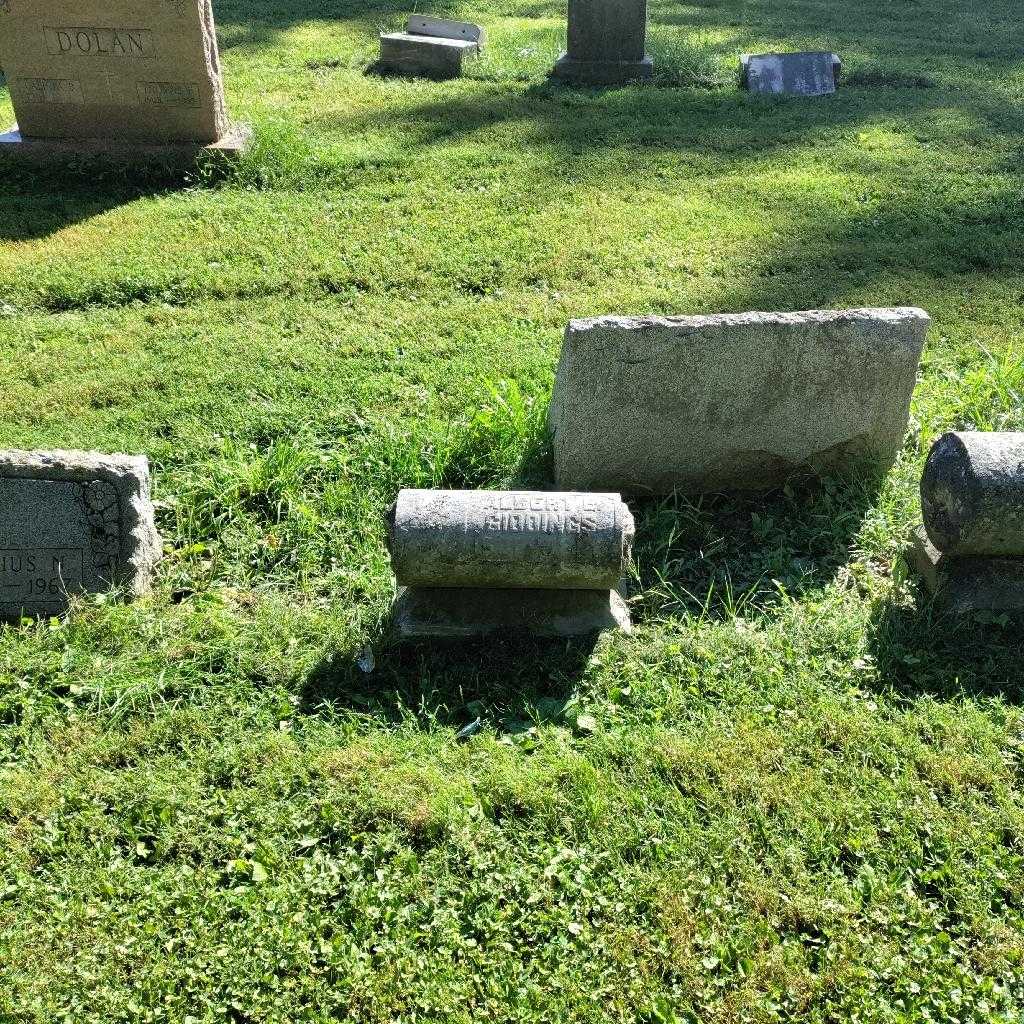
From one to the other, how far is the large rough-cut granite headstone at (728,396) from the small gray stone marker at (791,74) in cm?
622

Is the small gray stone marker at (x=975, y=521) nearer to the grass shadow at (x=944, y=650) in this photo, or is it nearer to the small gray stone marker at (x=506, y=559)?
the grass shadow at (x=944, y=650)

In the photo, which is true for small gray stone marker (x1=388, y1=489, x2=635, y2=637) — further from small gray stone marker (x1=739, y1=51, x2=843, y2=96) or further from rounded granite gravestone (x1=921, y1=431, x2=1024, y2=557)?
small gray stone marker (x1=739, y1=51, x2=843, y2=96)

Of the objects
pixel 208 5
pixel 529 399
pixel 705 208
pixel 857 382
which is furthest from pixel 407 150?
pixel 857 382

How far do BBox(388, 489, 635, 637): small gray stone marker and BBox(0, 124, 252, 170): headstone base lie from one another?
4929 mm

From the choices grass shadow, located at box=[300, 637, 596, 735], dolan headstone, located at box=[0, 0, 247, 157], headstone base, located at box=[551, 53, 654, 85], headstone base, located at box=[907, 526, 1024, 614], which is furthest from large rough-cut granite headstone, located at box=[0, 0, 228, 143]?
headstone base, located at box=[907, 526, 1024, 614]

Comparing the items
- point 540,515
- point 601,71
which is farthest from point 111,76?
point 540,515

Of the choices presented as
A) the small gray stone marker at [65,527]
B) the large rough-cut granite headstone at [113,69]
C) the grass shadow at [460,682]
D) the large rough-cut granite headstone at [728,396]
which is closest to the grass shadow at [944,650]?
the large rough-cut granite headstone at [728,396]

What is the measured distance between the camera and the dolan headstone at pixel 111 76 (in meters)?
7.00

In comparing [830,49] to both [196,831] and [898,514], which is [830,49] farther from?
[196,831]

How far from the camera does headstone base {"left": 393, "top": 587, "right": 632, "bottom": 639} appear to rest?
3.63 metres

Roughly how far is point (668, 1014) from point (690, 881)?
405mm

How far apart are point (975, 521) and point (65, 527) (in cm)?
341

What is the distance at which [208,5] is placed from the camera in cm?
735

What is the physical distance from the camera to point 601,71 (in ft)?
31.7
